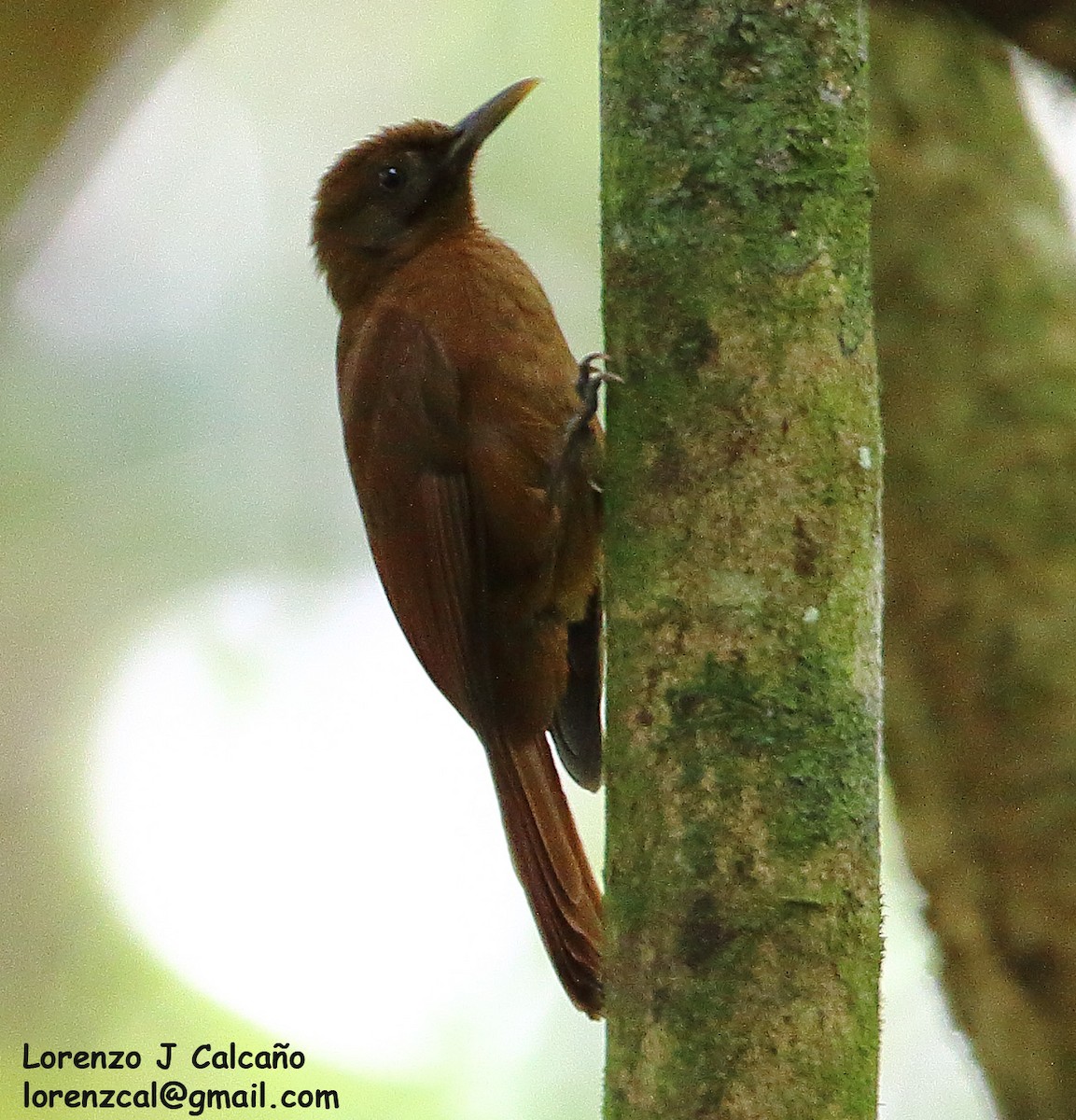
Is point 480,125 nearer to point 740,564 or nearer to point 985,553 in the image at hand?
point 985,553

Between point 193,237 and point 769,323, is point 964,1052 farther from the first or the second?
point 193,237

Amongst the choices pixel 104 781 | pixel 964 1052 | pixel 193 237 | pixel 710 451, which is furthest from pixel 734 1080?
pixel 193 237

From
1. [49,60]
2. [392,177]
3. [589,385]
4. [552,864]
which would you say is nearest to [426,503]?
[589,385]

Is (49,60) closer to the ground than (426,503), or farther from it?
farther from it

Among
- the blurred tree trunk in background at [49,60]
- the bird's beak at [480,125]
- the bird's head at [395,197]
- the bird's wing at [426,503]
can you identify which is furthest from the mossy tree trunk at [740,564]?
the blurred tree trunk in background at [49,60]

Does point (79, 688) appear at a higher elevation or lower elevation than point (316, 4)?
lower

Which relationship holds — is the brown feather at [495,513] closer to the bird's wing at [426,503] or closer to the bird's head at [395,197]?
the bird's wing at [426,503]

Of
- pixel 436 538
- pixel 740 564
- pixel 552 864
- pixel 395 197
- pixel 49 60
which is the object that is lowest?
pixel 552 864

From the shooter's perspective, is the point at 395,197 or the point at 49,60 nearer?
the point at 49,60
